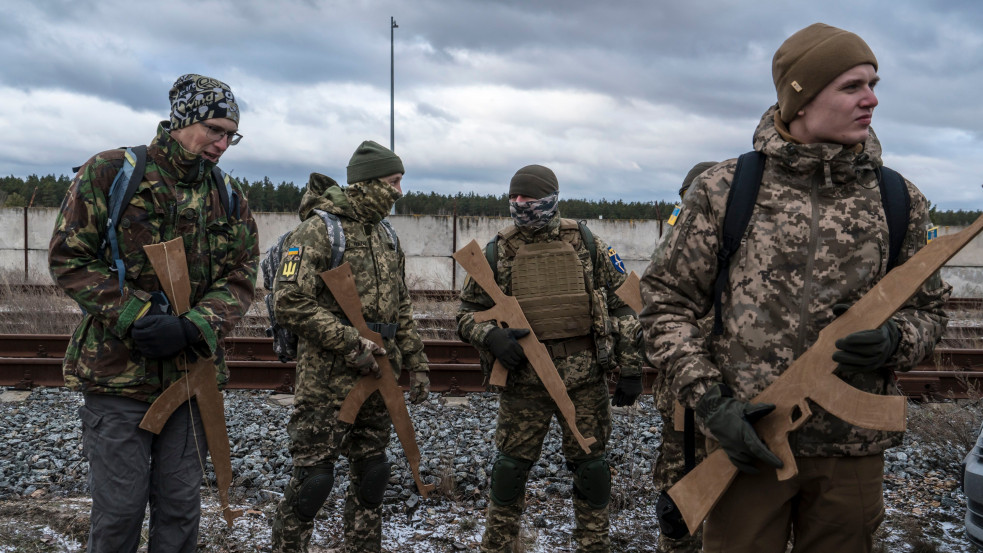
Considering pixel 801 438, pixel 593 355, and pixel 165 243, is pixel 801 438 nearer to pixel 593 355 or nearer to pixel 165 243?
pixel 593 355

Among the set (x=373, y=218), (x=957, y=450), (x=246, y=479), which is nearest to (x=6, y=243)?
(x=246, y=479)

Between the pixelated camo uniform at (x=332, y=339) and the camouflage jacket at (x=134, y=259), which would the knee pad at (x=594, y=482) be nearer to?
the pixelated camo uniform at (x=332, y=339)

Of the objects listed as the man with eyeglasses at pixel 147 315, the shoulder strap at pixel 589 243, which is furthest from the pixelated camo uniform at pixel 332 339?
the shoulder strap at pixel 589 243

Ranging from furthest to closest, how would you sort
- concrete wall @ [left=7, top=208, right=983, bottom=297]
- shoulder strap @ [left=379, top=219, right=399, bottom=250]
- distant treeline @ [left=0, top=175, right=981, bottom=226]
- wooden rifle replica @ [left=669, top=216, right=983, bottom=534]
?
1. distant treeline @ [left=0, top=175, right=981, bottom=226]
2. concrete wall @ [left=7, top=208, right=983, bottom=297]
3. shoulder strap @ [left=379, top=219, right=399, bottom=250]
4. wooden rifle replica @ [left=669, top=216, right=983, bottom=534]

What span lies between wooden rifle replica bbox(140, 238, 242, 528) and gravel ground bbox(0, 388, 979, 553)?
89 cm

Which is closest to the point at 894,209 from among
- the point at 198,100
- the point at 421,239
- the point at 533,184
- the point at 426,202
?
the point at 533,184

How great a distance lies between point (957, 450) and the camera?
536cm

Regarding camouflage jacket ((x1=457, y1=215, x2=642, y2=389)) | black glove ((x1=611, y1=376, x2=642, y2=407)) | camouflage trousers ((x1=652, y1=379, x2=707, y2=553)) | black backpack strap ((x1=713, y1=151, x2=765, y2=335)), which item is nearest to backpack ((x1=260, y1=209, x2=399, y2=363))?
camouflage jacket ((x1=457, y1=215, x2=642, y2=389))

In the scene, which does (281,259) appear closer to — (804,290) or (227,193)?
(227,193)

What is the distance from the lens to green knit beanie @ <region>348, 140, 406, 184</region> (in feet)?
13.3

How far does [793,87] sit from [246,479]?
412 cm

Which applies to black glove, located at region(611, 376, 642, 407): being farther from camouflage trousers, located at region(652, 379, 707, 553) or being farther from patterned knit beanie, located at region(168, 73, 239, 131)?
patterned knit beanie, located at region(168, 73, 239, 131)

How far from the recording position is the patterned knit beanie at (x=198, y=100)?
3.18 meters

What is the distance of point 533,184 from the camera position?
4.08m
